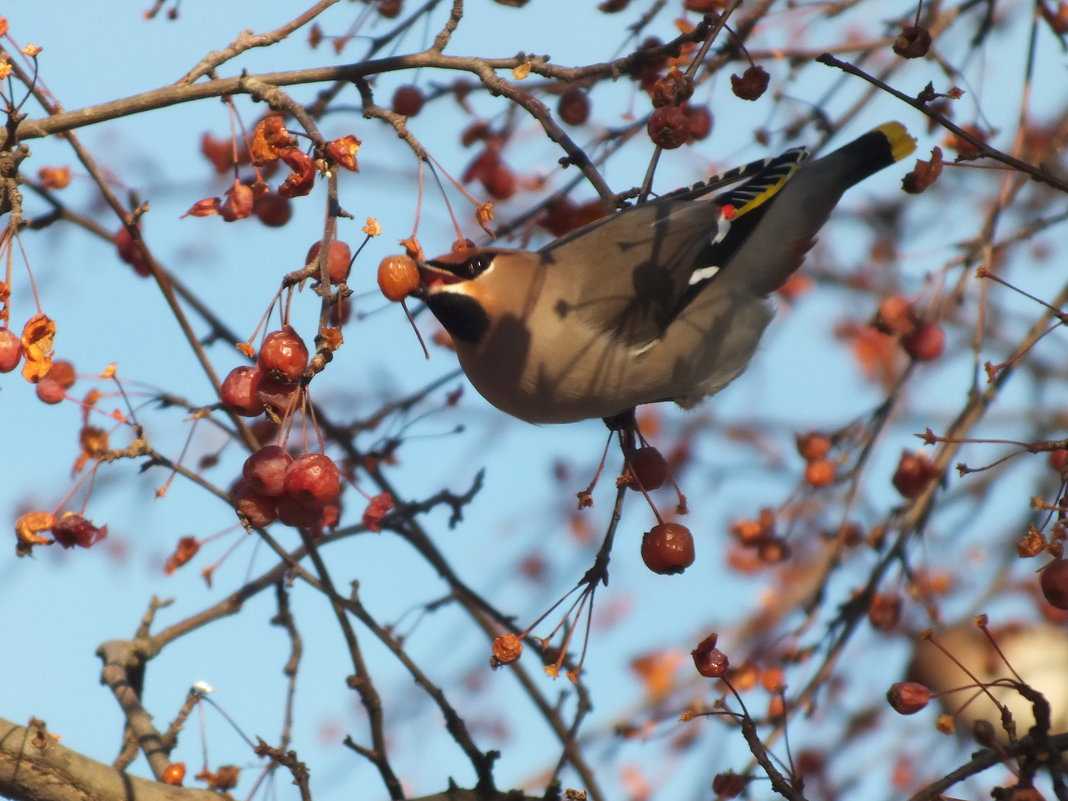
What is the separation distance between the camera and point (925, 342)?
384 cm

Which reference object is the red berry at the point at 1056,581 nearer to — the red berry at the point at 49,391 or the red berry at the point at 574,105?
the red berry at the point at 574,105

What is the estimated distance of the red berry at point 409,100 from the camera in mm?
3662

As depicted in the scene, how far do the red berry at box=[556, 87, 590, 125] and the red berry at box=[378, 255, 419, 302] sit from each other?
5.01ft

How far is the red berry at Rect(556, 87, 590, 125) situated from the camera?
360 centimetres

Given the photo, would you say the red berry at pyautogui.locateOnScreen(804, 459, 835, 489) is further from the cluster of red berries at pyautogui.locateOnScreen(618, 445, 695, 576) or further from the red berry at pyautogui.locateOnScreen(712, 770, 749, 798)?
the red berry at pyautogui.locateOnScreen(712, 770, 749, 798)

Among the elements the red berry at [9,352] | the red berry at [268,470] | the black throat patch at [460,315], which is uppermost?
the black throat patch at [460,315]

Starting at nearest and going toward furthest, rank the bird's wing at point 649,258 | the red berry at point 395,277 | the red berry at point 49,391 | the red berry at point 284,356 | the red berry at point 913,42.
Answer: the red berry at point 284,356, the red berry at point 395,277, the red berry at point 913,42, the red berry at point 49,391, the bird's wing at point 649,258

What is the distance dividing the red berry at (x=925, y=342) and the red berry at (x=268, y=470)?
233 centimetres

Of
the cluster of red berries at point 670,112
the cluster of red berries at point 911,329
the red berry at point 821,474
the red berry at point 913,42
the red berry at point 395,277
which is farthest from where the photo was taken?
the cluster of red berries at point 911,329

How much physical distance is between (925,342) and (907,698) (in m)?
1.93

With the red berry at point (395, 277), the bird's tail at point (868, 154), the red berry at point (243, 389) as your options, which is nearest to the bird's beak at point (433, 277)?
the red berry at point (395, 277)

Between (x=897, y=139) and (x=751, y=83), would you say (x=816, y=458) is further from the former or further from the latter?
(x=751, y=83)

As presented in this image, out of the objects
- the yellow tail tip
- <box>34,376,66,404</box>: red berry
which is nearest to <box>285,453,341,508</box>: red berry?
<box>34,376,66,404</box>: red berry

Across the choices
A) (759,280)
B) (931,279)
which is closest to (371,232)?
(759,280)
